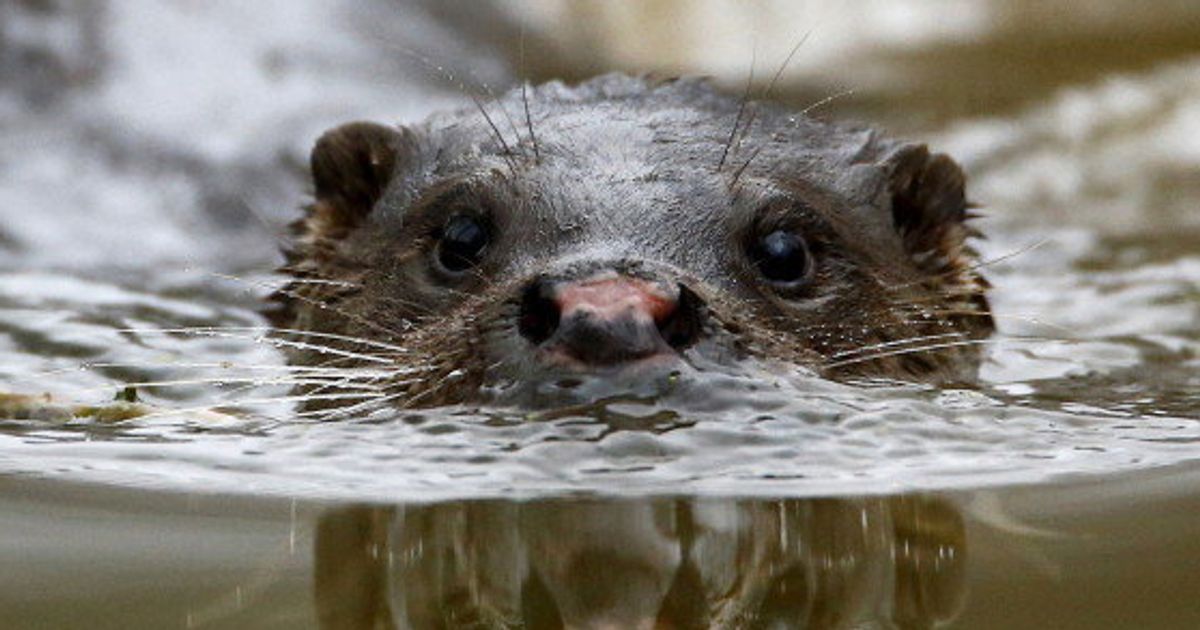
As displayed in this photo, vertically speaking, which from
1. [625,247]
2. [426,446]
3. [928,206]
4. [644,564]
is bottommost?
[644,564]

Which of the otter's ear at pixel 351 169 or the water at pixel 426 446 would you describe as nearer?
the water at pixel 426 446

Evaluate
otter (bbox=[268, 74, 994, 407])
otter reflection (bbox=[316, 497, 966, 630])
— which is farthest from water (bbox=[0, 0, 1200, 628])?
otter (bbox=[268, 74, 994, 407])

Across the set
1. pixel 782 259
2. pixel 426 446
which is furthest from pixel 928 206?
pixel 426 446

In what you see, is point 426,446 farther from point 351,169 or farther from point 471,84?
point 471,84

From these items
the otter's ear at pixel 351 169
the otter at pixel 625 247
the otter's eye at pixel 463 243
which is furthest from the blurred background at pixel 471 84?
the otter's eye at pixel 463 243

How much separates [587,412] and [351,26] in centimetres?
515

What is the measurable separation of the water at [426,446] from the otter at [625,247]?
15cm

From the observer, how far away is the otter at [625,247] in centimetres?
403

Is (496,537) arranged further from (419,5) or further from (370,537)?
(419,5)

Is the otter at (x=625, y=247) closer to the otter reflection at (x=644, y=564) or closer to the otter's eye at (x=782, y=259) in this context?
the otter's eye at (x=782, y=259)

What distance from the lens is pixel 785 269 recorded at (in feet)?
16.2

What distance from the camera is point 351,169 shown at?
5.89 m

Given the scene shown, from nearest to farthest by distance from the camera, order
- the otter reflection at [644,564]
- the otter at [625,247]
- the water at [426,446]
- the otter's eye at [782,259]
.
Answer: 1. the otter reflection at [644,564]
2. the water at [426,446]
3. the otter at [625,247]
4. the otter's eye at [782,259]

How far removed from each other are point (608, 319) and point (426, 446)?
410 mm
